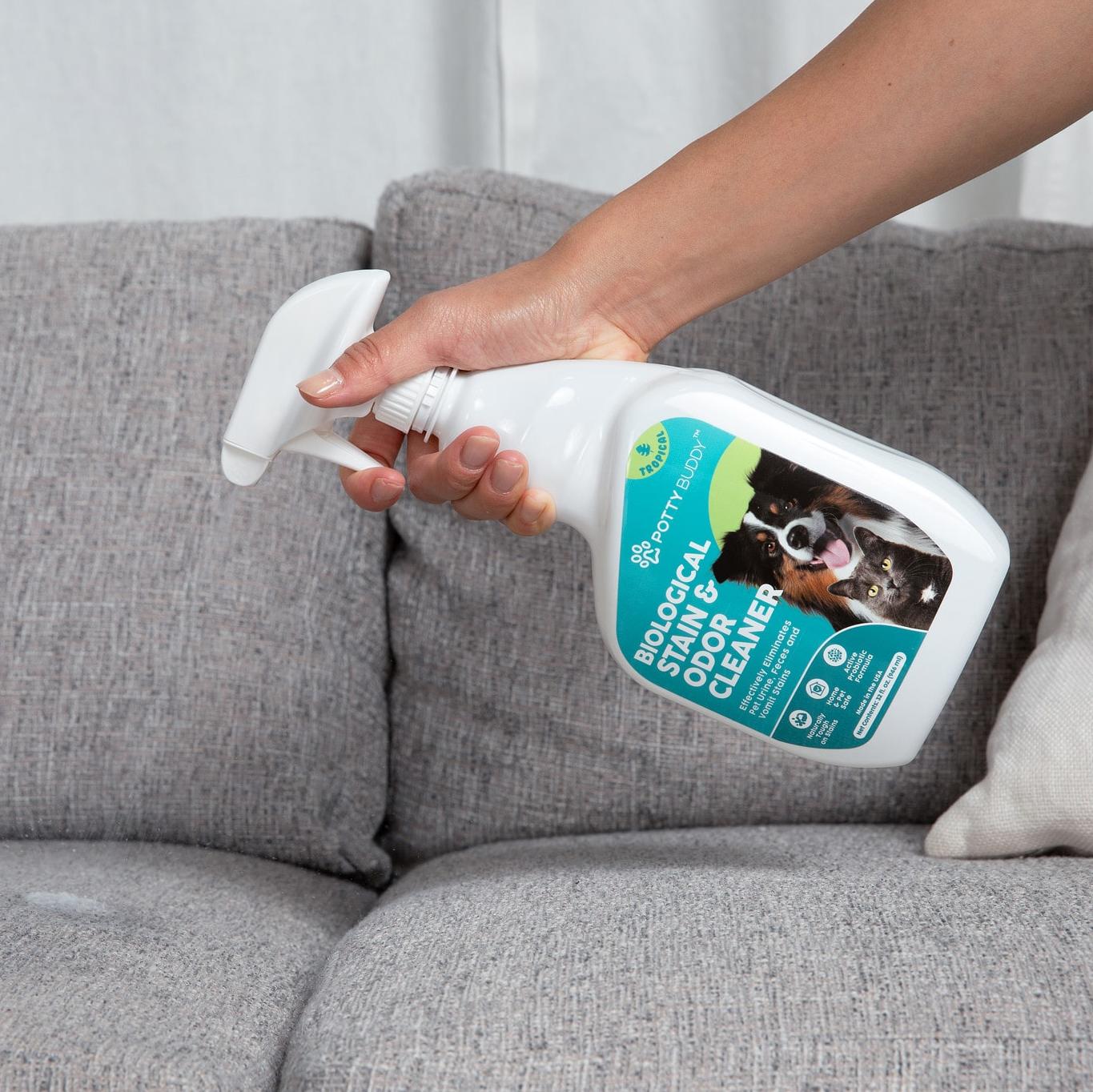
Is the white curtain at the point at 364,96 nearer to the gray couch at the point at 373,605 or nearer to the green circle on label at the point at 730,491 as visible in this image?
the gray couch at the point at 373,605

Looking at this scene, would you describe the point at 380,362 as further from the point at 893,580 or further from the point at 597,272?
the point at 893,580

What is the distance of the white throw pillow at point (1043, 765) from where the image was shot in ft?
2.17

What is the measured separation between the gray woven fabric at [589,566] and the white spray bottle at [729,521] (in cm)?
22

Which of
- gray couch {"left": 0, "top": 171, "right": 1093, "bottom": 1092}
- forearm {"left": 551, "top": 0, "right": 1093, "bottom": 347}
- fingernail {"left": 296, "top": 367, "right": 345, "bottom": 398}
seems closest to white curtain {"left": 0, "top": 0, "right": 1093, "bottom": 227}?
gray couch {"left": 0, "top": 171, "right": 1093, "bottom": 1092}

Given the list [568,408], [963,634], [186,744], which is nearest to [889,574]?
[963,634]

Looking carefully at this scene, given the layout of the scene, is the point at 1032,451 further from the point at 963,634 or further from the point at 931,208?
the point at 931,208

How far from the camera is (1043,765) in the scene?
67 cm

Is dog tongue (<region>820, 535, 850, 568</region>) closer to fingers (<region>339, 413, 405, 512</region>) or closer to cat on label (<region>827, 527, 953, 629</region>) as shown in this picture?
cat on label (<region>827, 527, 953, 629</region>)

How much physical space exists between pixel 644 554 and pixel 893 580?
138 millimetres

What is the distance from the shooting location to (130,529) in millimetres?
862

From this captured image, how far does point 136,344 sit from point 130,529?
0.52ft

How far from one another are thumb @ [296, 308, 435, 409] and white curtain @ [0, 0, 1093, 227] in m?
0.68

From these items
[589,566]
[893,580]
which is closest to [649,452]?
[893,580]

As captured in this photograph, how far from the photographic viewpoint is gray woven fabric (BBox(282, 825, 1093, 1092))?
0.47m
